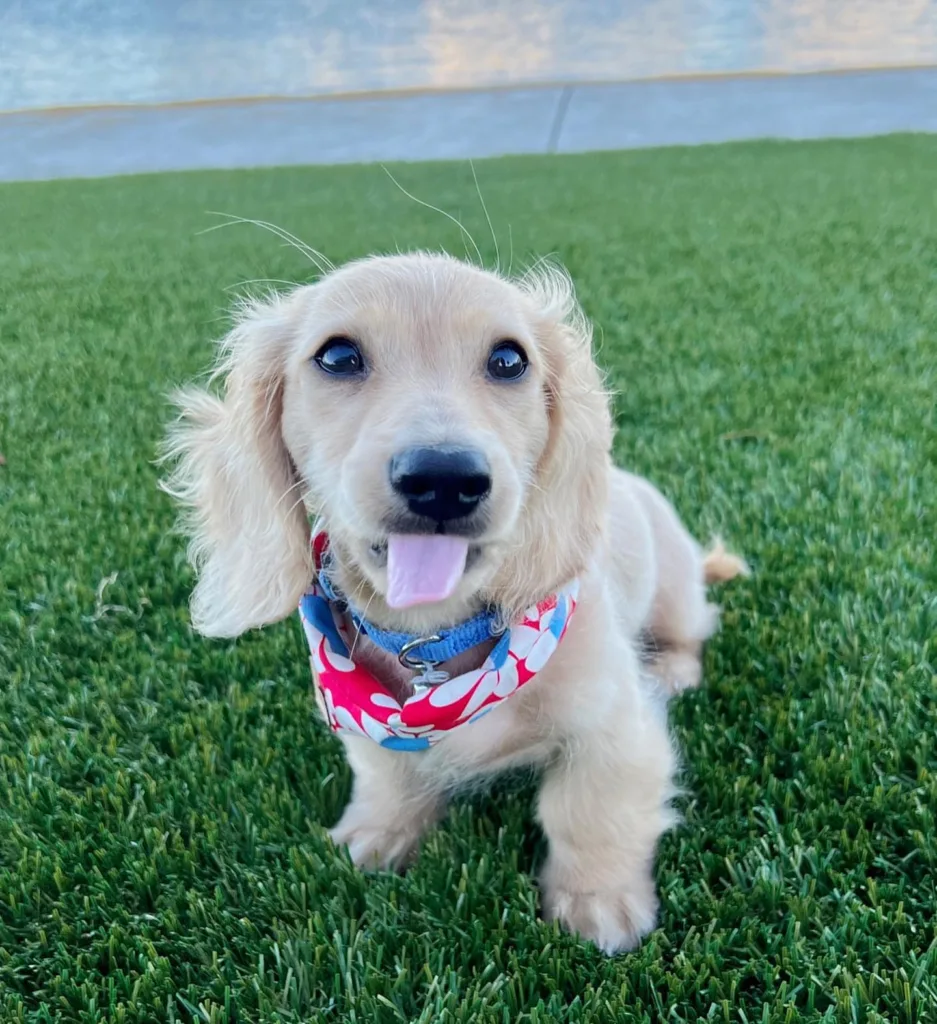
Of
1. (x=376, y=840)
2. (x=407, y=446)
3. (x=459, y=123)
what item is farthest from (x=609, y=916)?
(x=459, y=123)

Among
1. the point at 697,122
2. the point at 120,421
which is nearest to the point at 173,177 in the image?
the point at 697,122

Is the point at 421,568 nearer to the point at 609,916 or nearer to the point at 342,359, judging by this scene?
the point at 342,359

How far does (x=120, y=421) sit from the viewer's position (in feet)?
15.0

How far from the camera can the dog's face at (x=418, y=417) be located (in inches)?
59.1

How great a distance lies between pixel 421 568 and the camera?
61.1 inches

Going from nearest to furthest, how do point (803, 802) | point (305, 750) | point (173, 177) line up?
point (803, 802) < point (305, 750) < point (173, 177)

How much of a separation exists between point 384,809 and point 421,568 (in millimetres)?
882

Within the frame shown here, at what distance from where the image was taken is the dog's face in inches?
59.1

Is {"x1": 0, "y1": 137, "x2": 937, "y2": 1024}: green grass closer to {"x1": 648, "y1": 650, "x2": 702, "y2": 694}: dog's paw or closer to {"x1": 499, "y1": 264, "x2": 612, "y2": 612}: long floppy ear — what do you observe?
{"x1": 648, "y1": 650, "x2": 702, "y2": 694}: dog's paw

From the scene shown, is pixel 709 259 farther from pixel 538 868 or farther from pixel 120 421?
pixel 538 868

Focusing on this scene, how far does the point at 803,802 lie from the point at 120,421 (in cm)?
377

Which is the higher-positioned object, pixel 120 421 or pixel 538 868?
pixel 538 868

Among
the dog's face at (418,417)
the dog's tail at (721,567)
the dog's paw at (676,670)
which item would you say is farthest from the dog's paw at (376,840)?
the dog's tail at (721,567)

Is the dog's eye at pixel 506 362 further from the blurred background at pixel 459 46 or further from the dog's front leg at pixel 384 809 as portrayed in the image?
the blurred background at pixel 459 46
